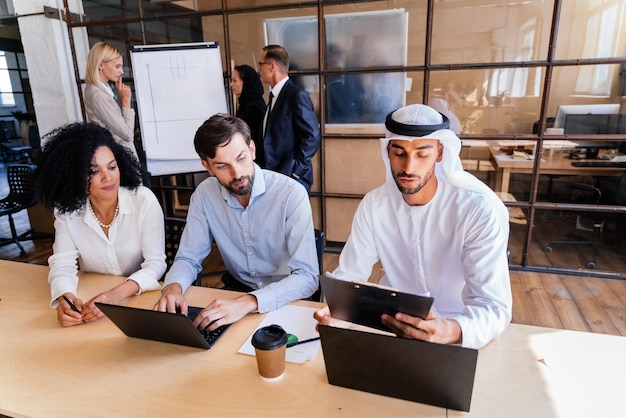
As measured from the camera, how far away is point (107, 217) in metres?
1.69

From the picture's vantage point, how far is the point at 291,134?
273 centimetres

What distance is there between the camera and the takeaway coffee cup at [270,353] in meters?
0.94

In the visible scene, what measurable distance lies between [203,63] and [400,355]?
270 cm

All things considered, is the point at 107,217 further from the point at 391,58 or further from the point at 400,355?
the point at 391,58

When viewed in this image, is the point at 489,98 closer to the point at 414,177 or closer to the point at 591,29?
the point at 591,29

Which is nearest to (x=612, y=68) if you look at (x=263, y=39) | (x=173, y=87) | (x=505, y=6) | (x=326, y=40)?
(x=505, y=6)

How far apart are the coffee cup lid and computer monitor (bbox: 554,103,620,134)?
8.58 feet

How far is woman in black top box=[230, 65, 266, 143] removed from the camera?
9.57ft

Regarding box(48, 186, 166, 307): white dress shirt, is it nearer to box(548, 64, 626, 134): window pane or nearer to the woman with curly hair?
the woman with curly hair

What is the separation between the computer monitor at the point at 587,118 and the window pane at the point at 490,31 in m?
0.40

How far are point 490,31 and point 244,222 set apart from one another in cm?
222

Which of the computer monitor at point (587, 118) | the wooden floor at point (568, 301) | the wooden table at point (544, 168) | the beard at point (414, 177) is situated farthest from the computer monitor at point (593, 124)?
the beard at point (414, 177)

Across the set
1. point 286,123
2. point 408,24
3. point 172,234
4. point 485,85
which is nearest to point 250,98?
point 286,123

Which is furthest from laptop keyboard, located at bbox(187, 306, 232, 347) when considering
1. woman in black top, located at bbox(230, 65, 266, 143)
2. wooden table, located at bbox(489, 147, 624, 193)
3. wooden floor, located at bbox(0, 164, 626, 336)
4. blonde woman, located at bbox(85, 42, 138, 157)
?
wooden table, located at bbox(489, 147, 624, 193)
